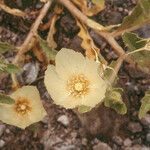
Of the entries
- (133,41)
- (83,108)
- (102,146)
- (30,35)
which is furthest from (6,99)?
(102,146)

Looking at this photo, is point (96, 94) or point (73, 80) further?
point (73, 80)

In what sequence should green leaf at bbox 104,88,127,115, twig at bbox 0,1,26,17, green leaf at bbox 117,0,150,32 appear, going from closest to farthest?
1. green leaf at bbox 104,88,127,115
2. green leaf at bbox 117,0,150,32
3. twig at bbox 0,1,26,17

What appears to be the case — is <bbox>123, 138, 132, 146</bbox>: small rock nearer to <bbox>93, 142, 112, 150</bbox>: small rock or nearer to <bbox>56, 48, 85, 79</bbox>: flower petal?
<bbox>93, 142, 112, 150</bbox>: small rock

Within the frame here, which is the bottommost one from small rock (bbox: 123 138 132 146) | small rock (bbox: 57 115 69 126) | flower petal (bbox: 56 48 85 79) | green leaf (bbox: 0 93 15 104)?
small rock (bbox: 123 138 132 146)

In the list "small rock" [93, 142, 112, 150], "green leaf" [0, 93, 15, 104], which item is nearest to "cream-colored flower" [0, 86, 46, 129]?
"green leaf" [0, 93, 15, 104]

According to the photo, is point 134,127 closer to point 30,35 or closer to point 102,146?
point 102,146

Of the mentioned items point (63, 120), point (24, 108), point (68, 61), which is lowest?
point (63, 120)

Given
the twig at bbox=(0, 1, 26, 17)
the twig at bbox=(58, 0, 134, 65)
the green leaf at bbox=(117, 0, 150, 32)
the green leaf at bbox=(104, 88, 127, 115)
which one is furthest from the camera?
the twig at bbox=(0, 1, 26, 17)
